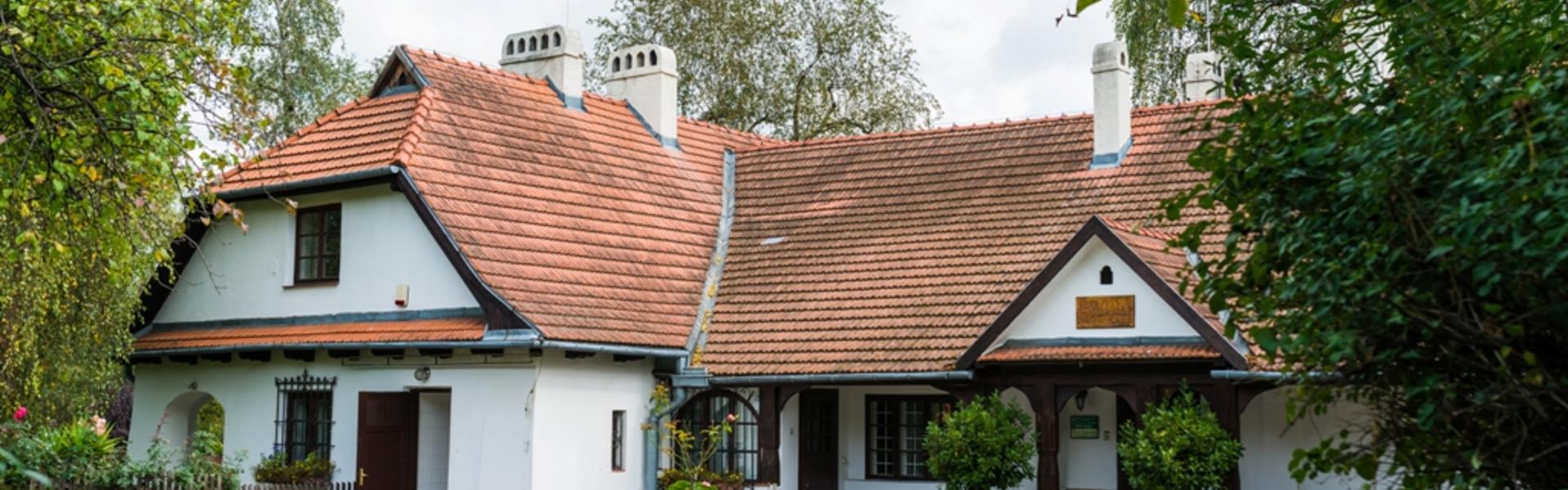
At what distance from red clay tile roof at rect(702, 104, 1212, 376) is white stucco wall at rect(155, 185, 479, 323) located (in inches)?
137

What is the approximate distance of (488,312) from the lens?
19062 mm

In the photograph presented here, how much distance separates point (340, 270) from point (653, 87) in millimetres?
6168

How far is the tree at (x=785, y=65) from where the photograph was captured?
35812 millimetres

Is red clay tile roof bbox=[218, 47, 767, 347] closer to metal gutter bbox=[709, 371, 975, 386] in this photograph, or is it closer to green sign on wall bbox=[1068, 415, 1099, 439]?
metal gutter bbox=[709, 371, 975, 386]

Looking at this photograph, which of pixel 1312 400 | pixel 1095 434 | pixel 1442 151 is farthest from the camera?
pixel 1095 434

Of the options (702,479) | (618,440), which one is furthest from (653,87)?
(702,479)

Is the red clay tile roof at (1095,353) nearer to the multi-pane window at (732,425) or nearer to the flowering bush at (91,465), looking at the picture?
the multi-pane window at (732,425)

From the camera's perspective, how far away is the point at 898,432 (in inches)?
857

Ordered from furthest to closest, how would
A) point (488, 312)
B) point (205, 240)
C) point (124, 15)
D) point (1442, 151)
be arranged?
point (205, 240) < point (488, 312) < point (124, 15) < point (1442, 151)

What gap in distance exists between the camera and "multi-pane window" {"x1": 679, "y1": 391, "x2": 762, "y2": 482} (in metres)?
21.5

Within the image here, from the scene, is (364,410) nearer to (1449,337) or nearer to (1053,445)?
(1053,445)

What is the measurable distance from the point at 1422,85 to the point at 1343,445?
1.49 m

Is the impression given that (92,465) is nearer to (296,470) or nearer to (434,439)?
(296,470)

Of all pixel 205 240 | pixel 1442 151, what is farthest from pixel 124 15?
pixel 1442 151
